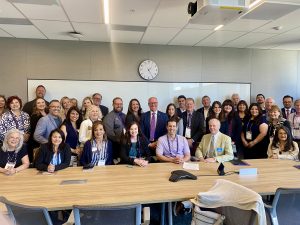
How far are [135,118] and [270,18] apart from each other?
264 centimetres

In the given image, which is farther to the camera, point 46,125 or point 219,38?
point 219,38

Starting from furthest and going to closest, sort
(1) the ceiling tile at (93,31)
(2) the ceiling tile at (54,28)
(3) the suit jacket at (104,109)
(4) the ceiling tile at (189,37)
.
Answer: (3) the suit jacket at (104,109)
(4) the ceiling tile at (189,37)
(1) the ceiling tile at (93,31)
(2) the ceiling tile at (54,28)

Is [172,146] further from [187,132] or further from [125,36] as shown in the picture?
[125,36]

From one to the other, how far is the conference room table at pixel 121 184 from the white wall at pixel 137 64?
131 inches

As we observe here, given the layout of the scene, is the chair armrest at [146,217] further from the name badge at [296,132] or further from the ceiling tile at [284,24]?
the name badge at [296,132]

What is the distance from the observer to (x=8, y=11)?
358 centimetres

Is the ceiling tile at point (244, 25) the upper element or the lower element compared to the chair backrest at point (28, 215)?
upper

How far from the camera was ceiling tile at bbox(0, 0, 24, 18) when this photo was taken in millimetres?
3315

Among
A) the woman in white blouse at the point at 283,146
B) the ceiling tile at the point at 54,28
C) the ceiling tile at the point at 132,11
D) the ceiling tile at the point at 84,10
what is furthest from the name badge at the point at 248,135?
the ceiling tile at the point at 54,28

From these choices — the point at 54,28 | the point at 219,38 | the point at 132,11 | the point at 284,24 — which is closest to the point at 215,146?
the point at 132,11

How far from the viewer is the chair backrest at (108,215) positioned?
4.89ft

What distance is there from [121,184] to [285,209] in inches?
52.7

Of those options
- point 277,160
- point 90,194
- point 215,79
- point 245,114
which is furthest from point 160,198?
point 215,79

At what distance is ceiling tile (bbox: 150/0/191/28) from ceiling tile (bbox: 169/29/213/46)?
→ 0.48 metres
